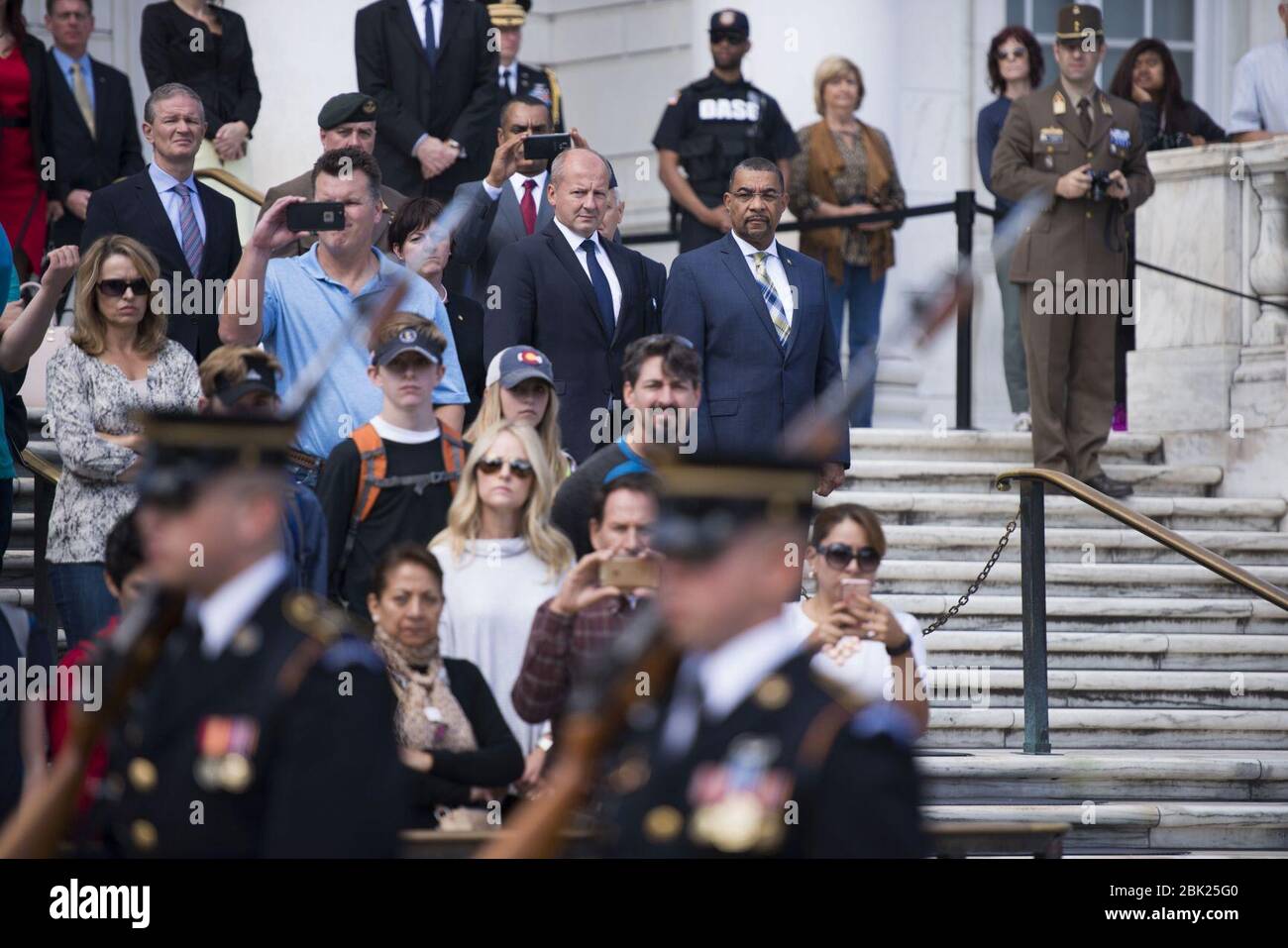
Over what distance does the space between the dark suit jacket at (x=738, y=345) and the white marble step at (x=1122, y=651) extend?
5.24ft

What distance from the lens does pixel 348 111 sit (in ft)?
31.6

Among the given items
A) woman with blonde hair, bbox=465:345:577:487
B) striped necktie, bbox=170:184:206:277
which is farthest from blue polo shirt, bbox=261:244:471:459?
striped necktie, bbox=170:184:206:277

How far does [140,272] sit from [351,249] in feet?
3.00

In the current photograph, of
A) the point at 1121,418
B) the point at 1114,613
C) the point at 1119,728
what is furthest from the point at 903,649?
the point at 1121,418

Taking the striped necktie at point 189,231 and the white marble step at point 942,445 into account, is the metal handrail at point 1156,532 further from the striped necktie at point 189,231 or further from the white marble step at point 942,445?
the striped necktie at point 189,231

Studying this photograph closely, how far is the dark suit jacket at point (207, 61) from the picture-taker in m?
11.3

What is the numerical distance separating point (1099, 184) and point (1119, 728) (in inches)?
118

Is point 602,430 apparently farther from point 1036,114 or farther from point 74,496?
point 1036,114

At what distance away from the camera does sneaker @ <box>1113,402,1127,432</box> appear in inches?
531

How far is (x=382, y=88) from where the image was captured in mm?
11172

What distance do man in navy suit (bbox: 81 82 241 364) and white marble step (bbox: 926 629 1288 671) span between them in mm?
3395

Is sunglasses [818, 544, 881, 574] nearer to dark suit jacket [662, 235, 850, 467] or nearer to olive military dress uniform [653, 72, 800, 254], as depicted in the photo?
dark suit jacket [662, 235, 850, 467]

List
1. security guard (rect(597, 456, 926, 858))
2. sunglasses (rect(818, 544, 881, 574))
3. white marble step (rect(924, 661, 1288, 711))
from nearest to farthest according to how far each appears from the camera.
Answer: security guard (rect(597, 456, 926, 858)) < sunglasses (rect(818, 544, 881, 574)) < white marble step (rect(924, 661, 1288, 711))
